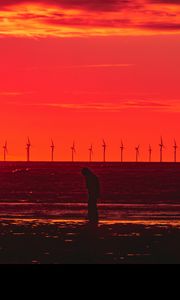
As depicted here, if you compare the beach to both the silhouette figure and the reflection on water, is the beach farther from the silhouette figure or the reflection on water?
the silhouette figure

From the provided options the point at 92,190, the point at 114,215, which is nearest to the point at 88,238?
the point at 92,190

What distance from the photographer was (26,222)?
32250 mm

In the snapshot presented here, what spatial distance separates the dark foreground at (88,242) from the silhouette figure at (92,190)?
0.64 m

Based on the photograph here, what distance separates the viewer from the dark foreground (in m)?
19.6

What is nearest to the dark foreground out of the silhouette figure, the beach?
the beach

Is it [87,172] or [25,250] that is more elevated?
[87,172]

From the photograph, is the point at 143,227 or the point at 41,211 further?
the point at 41,211

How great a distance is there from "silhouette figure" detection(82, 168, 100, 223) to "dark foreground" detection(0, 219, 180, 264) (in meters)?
0.64

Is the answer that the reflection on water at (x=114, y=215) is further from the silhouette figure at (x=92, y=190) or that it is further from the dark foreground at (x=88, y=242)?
the dark foreground at (x=88, y=242)

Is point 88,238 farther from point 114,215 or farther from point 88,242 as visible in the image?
point 114,215
